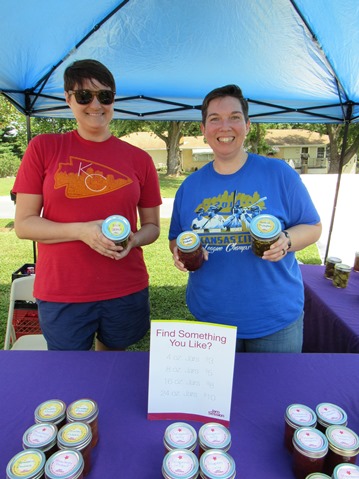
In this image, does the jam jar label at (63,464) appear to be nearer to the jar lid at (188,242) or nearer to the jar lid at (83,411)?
the jar lid at (83,411)

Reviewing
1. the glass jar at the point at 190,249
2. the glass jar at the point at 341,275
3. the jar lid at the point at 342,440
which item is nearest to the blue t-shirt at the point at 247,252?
the glass jar at the point at 190,249

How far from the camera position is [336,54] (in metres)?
2.66

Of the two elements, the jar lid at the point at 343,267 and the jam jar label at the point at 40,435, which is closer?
the jam jar label at the point at 40,435

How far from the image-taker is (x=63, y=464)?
0.74 metres

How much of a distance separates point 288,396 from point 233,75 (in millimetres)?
2878

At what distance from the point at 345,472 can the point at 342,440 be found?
0.09 m

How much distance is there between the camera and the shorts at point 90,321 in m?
1.64

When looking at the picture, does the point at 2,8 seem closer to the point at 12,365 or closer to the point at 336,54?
the point at 12,365

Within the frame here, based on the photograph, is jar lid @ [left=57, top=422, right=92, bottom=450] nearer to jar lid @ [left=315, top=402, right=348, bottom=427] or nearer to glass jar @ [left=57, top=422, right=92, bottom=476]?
glass jar @ [left=57, top=422, right=92, bottom=476]

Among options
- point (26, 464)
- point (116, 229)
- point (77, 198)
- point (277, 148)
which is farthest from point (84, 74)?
Answer: point (277, 148)

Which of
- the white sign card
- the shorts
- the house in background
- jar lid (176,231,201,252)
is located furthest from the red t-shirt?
the house in background

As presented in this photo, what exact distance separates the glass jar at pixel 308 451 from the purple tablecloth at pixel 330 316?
1279 millimetres

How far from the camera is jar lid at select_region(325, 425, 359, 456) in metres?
0.79

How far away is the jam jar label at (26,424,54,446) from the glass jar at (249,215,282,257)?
2.90 ft
